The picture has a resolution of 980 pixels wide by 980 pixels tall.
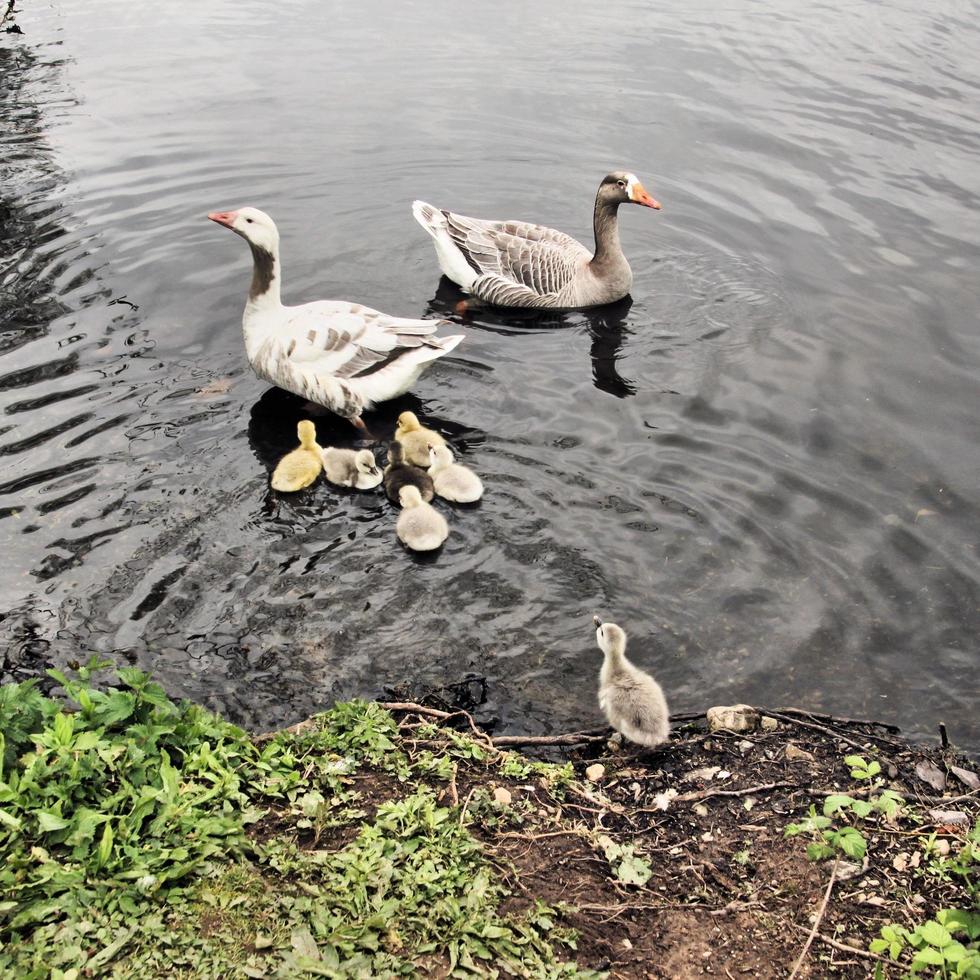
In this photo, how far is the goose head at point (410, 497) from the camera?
7582mm

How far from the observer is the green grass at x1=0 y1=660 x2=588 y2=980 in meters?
3.84

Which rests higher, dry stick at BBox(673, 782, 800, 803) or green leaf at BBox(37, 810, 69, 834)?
green leaf at BBox(37, 810, 69, 834)

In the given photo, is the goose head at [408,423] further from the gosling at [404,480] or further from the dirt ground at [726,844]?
the dirt ground at [726,844]

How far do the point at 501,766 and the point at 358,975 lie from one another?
1783 mm

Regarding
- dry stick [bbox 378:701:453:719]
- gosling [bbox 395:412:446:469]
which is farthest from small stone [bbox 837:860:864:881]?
gosling [bbox 395:412:446:469]

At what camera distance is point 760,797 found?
5371 millimetres

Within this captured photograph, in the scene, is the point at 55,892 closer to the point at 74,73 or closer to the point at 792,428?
the point at 792,428

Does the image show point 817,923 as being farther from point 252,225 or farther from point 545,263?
point 545,263

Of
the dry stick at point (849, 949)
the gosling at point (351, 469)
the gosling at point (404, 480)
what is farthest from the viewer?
the gosling at point (351, 469)

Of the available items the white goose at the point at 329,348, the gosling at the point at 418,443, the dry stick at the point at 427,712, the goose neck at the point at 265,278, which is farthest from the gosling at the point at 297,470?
the dry stick at the point at 427,712

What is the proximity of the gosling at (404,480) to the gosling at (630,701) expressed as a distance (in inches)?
93.6

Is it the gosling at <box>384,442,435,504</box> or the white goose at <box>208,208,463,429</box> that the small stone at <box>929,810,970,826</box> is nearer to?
the gosling at <box>384,442,435,504</box>

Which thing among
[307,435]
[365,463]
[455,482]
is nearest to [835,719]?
[455,482]

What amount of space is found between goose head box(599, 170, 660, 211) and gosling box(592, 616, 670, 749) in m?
6.98
